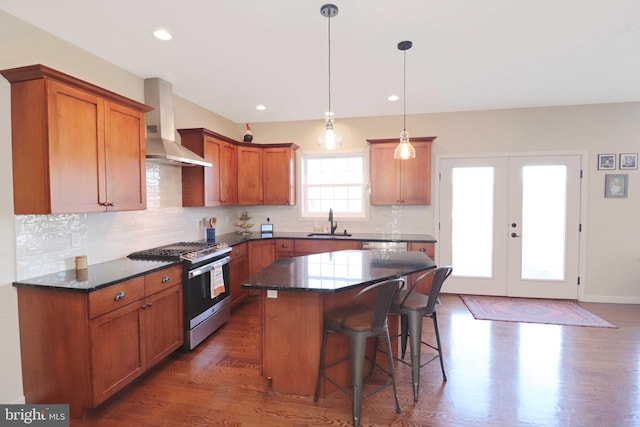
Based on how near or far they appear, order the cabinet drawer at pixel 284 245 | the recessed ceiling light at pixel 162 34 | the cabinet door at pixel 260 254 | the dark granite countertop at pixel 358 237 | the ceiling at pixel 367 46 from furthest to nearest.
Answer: the cabinet drawer at pixel 284 245
the cabinet door at pixel 260 254
the dark granite countertop at pixel 358 237
the recessed ceiling light at pixel 162 34
the ceiling at pixel 367 46

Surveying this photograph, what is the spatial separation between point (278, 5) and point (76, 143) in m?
1.72

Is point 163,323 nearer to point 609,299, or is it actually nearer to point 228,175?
point 228,175

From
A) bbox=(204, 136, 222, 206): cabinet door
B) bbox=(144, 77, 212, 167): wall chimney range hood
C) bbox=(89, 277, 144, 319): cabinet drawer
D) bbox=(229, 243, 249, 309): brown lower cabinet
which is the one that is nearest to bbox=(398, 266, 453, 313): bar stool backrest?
bbox=(89, 277, 144, 319): cabinet drawer

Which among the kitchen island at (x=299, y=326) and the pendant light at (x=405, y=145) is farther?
the pendant light at (x=405, y=145)

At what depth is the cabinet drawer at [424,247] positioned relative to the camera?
4.08 metres

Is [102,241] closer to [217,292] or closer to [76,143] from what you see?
[76,143]

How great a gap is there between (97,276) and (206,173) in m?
1.87

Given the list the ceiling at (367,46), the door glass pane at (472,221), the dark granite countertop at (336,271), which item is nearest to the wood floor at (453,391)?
the dark granite countertop at (336,271)

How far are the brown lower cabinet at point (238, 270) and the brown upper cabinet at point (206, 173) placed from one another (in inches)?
27.1

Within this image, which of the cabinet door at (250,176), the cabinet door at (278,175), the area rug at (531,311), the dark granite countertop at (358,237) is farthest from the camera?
the cabinet door at (278,175)

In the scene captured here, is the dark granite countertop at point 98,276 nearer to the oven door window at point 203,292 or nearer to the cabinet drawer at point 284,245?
the oven door window at point 203,292

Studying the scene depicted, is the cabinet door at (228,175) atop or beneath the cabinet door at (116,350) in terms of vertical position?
atop

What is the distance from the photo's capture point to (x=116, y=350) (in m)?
2.13

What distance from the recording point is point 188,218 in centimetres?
389
